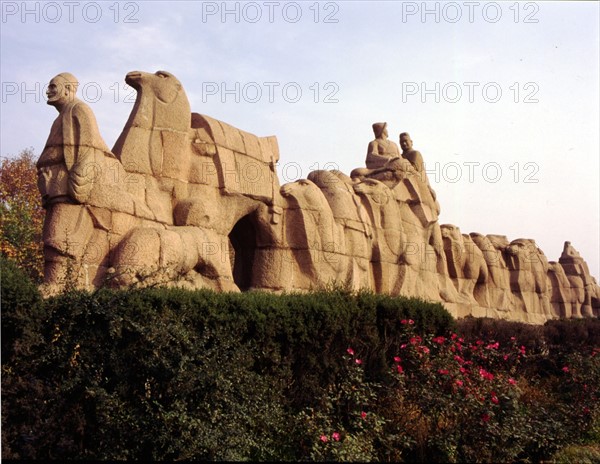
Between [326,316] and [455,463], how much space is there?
1888 millimetres

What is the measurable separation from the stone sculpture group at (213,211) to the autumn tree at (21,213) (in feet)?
22.8

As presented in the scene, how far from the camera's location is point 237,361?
6.33 metres

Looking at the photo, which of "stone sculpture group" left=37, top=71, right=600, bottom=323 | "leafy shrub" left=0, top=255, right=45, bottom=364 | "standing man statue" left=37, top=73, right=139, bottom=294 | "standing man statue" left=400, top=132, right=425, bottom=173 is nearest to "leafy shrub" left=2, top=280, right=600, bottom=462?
"leafy shrub" left=0, top=255, right=45, bottom=364

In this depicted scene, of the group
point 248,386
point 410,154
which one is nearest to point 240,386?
point 248,386

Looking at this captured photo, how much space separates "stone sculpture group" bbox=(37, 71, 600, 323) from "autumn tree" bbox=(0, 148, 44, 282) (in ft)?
22.8

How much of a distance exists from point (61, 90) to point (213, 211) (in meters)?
2.61

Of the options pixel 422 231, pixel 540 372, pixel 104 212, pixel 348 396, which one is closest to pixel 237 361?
pixel 348 396

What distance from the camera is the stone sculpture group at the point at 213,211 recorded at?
9.44 meters

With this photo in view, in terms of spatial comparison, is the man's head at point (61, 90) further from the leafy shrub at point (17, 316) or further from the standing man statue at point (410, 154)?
the standing man statue at point (410, 154)

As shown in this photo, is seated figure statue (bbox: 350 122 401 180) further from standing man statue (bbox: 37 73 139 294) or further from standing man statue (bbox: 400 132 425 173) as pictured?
standing man statue (bbox: 37 73 139 294)

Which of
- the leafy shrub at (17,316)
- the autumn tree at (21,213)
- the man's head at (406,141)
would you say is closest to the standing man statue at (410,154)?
the man's head at (406,141)

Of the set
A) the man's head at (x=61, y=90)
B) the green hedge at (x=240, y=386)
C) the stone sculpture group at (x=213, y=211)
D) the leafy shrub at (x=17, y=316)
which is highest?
the man's head at (x=61, y=90)

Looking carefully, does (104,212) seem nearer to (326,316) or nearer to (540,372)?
(326,316)

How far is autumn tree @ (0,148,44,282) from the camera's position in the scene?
19245 millimetres
